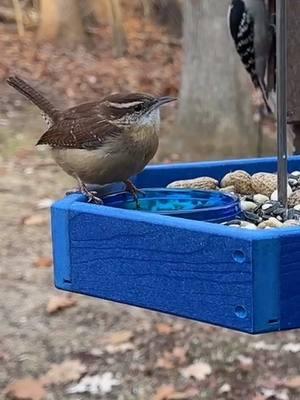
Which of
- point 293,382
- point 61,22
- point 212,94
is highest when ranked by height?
point 61,22

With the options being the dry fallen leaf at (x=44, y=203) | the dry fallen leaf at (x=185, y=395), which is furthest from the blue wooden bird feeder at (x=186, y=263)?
the dry fallen leaf at (x=44, y=203)

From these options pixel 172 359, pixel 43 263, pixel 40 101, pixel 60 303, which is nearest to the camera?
pixel 40 101

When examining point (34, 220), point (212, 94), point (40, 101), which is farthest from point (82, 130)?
point (212, 94)

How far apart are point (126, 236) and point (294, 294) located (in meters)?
0.44

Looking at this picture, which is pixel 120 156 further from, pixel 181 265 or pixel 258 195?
pixel 181 265

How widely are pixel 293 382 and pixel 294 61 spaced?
6.34 ft

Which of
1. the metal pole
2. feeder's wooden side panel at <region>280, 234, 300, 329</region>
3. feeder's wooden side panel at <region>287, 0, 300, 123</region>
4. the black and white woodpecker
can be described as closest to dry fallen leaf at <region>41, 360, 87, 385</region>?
the black and white woodpecker

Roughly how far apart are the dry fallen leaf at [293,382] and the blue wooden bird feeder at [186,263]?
2693 mm

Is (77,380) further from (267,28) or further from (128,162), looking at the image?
(128,162)

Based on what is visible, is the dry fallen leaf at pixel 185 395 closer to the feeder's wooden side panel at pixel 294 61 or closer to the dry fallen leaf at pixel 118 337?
the dry fallen leaf at pixel 118 337

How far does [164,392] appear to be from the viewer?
539cm

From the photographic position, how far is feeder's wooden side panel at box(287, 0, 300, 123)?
414 centimetres

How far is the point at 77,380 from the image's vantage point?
5.53m

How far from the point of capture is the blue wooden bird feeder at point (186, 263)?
7.86 feet
